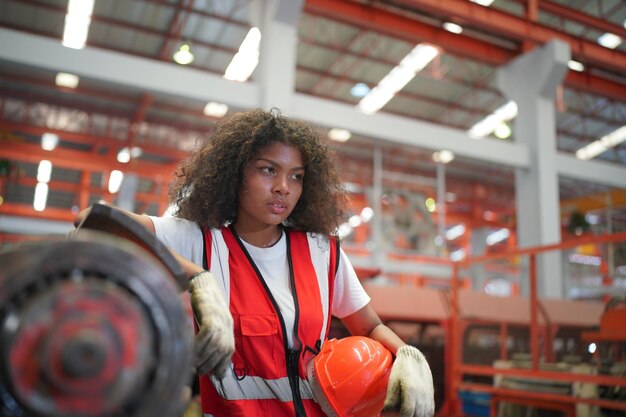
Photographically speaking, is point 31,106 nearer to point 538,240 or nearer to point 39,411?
point 538,240

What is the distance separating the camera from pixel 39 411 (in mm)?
940

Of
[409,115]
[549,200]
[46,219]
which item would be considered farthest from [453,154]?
[46,219]

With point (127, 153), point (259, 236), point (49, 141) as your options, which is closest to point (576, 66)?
point (127, 153)

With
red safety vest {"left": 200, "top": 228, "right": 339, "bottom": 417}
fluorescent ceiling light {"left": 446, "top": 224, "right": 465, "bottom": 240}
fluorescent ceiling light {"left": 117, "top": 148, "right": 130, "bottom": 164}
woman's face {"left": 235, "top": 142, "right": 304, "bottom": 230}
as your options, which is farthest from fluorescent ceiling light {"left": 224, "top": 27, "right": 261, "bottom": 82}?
fluorescent ceiling light {"left": 446, "top": 224, "right": 465, "bottom": 240}

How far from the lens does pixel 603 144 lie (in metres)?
19.6

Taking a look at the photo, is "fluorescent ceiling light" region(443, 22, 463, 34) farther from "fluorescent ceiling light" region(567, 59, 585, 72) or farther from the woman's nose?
the woman's nose

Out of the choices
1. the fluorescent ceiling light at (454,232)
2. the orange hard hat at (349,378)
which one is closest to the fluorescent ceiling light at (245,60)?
the orange hard hat at (349,378)

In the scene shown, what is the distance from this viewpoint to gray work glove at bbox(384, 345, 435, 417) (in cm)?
178

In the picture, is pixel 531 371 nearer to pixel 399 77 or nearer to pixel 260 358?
pixel 260 358

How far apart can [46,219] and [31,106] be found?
4127 mm

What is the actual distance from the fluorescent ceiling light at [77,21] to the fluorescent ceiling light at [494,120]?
1135 cm

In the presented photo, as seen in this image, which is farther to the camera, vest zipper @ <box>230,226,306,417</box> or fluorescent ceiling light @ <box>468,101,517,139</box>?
fluorescent ceiling light @ <box>468,101,517,139</box>

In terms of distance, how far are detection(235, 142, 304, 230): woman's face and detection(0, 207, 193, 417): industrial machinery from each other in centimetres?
107

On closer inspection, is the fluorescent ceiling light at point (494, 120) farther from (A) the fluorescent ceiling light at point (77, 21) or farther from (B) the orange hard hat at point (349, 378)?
(B) the orange hard hat at point (349, 378)
